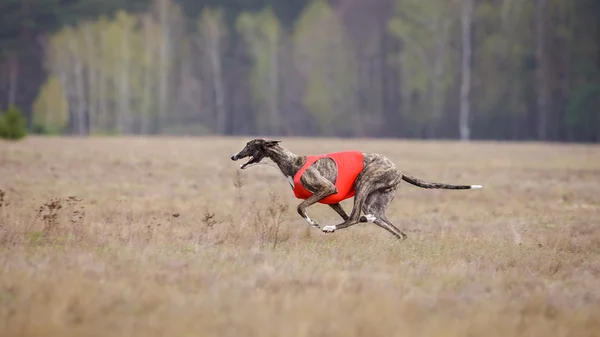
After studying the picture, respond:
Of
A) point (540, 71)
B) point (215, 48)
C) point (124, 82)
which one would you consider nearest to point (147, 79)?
point (124, 82)

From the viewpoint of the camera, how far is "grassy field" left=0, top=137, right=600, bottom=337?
6590mm

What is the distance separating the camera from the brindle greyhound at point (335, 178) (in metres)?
11.2

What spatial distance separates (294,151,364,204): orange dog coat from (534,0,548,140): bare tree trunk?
4723 centimetres

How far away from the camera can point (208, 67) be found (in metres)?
72.9

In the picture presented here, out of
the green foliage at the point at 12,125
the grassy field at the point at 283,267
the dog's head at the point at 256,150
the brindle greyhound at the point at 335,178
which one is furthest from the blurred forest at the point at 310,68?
the brindle greyhound at the point at 335,178

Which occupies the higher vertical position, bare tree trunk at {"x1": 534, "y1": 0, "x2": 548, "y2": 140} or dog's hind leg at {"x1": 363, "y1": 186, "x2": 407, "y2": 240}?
bare tree trunk at {"x1": 534, "y1": 0, "x2": 548, "y2": 140}

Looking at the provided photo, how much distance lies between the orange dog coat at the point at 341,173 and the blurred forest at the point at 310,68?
42.7 meters

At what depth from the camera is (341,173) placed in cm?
1133

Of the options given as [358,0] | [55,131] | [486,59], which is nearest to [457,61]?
[486,59]

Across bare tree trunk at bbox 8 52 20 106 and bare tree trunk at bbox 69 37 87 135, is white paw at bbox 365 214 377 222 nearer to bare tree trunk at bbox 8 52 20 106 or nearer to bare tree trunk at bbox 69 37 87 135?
bare tree trunk at bbox 69 37 87 135

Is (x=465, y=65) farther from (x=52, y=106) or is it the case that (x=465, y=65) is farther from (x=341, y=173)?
(x=341, y=173)

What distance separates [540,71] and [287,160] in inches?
1908

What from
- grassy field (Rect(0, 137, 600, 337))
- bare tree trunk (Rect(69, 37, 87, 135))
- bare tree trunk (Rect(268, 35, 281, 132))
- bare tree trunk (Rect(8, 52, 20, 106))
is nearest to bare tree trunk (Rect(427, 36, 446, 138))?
bare tree trunk (Rect(268, 35, 281, 132))

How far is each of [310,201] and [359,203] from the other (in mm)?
700
